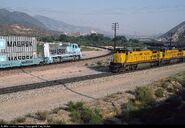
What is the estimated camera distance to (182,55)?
5412 centimetres

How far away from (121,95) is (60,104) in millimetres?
5084

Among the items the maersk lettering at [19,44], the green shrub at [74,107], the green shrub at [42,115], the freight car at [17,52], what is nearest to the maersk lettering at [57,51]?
the freight car at [17,52]

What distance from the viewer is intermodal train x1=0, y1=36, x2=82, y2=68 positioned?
39.3 meters

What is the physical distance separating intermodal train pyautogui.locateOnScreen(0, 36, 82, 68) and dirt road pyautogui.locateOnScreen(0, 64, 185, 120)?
1257 centimetres

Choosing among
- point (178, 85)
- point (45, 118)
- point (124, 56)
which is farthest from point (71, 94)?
point (124, 56)

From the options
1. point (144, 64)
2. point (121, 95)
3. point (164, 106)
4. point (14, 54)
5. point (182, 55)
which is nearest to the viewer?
point (164, 106)

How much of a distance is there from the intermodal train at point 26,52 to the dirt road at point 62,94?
1257 cm

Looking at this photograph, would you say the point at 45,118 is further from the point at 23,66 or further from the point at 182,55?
the point at 182,55

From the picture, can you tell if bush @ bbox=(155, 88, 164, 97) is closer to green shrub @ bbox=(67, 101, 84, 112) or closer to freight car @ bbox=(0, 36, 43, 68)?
green shrub @ bbox=(67, 101, 84, 112)

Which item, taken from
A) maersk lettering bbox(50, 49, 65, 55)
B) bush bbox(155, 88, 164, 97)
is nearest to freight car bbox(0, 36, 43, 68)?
maersk lettering bbox(50, 49, 65, 55)

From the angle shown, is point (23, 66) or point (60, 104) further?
point (23, 66)

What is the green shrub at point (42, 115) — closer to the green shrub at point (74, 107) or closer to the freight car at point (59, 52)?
the green shrub at point (74, 107)

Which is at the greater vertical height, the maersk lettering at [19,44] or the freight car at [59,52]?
the maersk lettering at [19,44]

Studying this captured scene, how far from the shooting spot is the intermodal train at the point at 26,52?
129 feet
